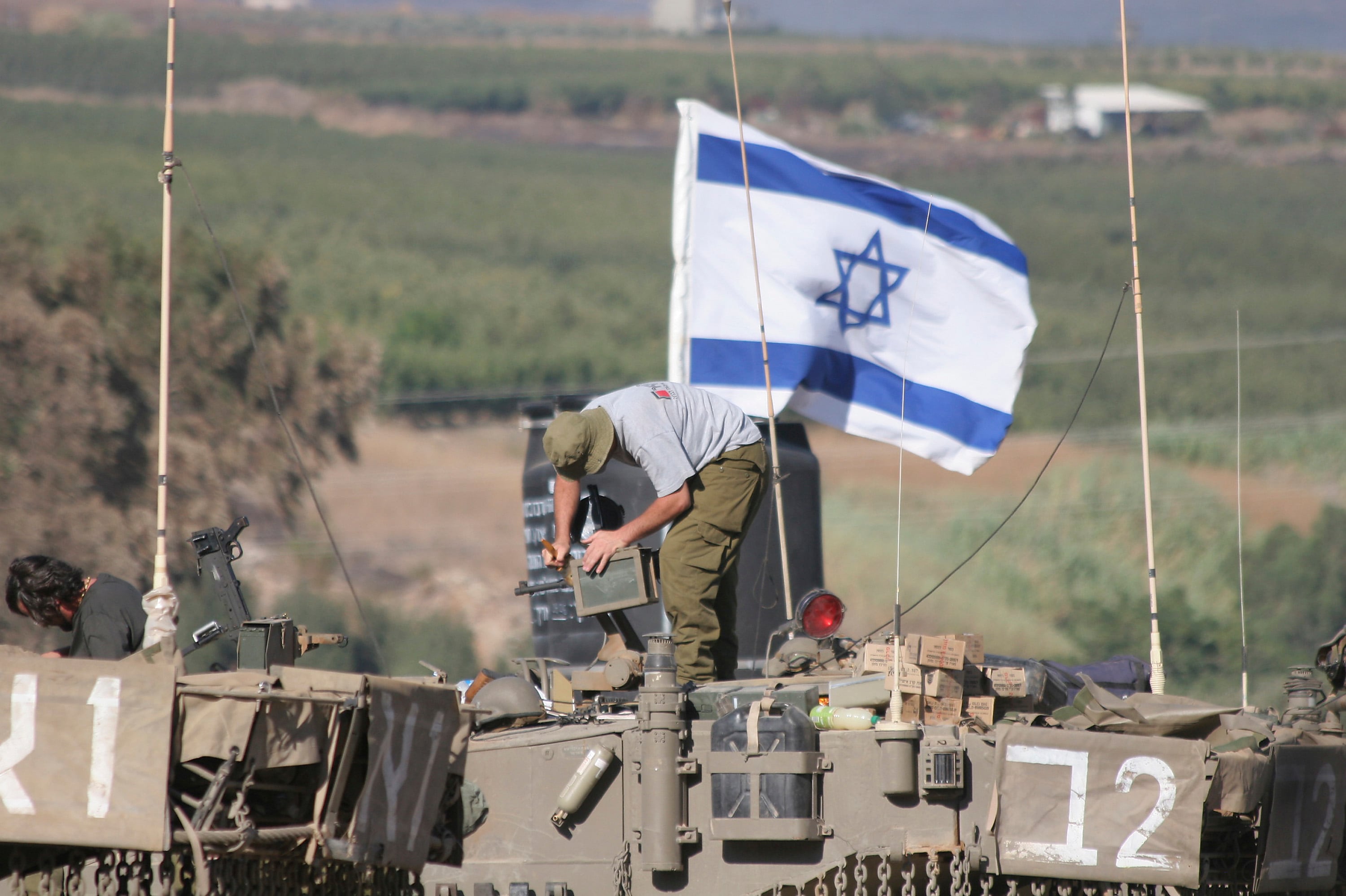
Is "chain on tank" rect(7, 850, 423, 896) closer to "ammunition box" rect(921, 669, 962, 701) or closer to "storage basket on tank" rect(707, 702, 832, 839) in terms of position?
"storage basket on tank" rect(707, 702, 832, 839)

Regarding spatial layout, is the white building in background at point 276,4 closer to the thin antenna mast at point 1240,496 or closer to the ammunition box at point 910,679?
the thin antenna mast at point 1240,496

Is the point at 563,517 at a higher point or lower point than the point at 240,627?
higher

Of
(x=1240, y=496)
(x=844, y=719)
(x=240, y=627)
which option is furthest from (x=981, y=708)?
(x=240, y=627)

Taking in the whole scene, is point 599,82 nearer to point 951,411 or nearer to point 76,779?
point 951,411

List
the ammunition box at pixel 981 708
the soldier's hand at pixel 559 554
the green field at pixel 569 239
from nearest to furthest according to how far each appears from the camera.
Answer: the ammunition box at pixel 981 708 → the soldier's hand at pixel 559 554 → the green field at pixel 569 239

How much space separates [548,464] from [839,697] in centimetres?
392

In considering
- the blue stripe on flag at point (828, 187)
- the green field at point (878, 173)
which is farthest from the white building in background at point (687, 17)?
the blue stripe on flag at point (828, 187)

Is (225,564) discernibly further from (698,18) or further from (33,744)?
(698,18)

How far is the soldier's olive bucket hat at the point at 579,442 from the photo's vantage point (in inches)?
301

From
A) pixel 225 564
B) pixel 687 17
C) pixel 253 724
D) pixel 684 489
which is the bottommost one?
pixel 253 724

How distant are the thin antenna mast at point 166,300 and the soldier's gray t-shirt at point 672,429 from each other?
171cm

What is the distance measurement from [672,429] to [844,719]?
1474 mm

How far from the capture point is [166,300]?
7.60 metres

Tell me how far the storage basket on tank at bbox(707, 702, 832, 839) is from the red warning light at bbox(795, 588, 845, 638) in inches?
63.8
